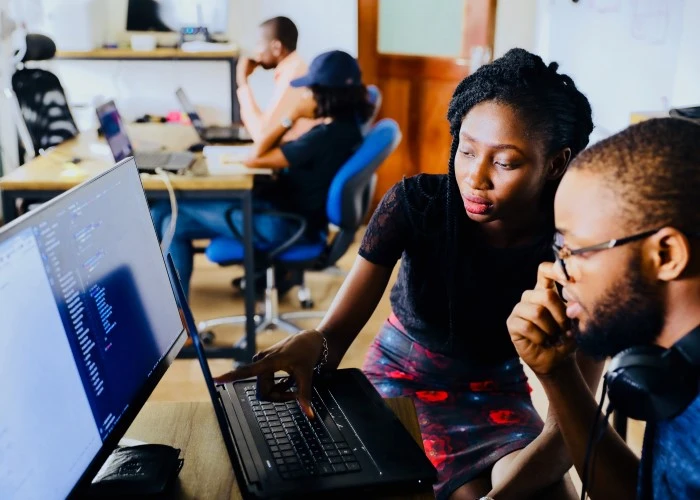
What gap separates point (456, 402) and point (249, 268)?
141cm

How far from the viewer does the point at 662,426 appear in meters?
0.90

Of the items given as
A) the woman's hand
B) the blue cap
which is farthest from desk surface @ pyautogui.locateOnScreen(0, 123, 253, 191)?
the woman's hand

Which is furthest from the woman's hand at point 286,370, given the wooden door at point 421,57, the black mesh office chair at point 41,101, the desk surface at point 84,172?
the wooden door at point 421,57

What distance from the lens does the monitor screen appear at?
14.8 feet

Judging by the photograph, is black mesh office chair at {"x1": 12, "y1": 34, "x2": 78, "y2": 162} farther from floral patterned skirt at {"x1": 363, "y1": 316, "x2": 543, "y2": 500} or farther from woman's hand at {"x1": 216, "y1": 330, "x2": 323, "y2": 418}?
woman's hand at {"x1": 216, "y1": 330, "x2": 323, "y2": 418}

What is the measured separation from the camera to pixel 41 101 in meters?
3.40

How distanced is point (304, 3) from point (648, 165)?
3.87 m

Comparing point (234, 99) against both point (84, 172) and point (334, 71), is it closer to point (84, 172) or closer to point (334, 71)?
point (334, 71)

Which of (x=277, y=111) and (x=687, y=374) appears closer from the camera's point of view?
(x=687, y=374)

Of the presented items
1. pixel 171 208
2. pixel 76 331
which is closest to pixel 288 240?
pixel 171 208

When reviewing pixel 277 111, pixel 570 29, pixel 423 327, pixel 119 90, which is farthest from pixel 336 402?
pixel 119 90

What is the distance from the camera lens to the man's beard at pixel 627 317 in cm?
86

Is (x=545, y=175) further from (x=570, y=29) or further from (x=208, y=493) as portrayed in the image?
(x=570, y=29)

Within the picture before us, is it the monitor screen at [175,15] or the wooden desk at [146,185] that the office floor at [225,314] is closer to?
the wooden desk at [146,185]
